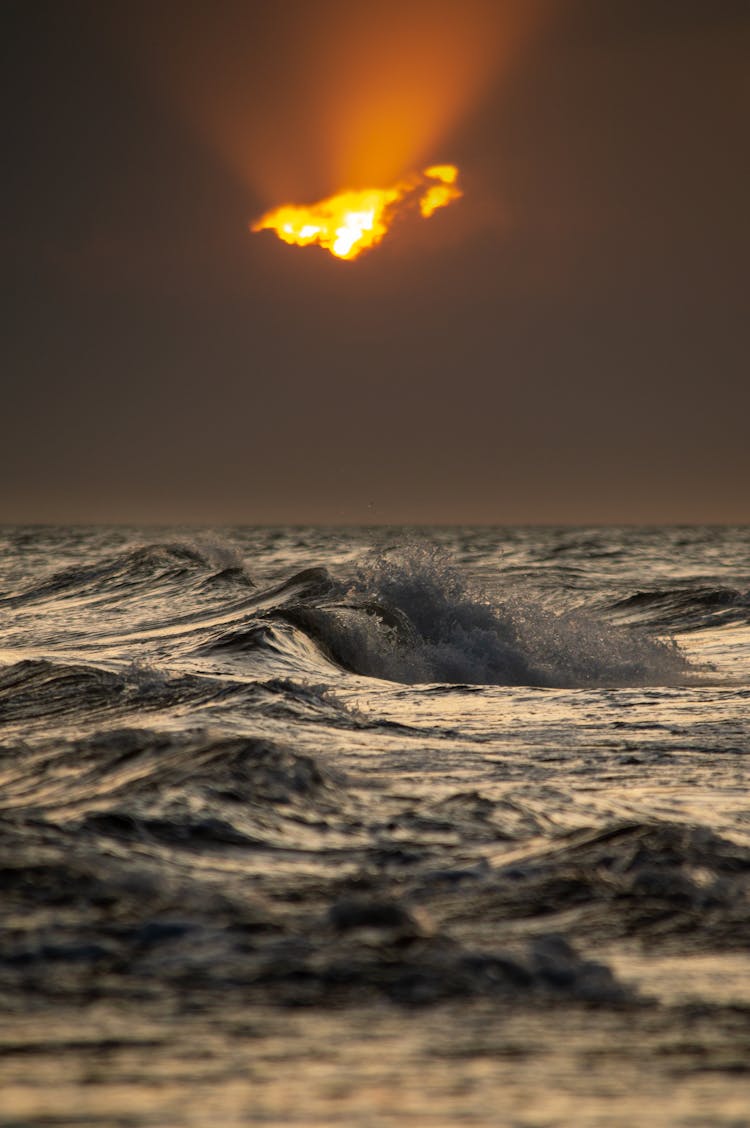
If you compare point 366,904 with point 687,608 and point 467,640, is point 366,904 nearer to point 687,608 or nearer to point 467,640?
point 467,640

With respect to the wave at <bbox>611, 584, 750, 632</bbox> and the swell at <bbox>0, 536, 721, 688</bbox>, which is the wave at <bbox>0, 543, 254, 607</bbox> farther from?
the wave at <bbox>611, 584, 750, 632</bbox>

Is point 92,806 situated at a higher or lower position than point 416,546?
lower

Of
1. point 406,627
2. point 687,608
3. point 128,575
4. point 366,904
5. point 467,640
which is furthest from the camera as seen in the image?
point 128,575

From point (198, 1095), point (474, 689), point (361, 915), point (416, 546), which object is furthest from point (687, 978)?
point (416, 546)

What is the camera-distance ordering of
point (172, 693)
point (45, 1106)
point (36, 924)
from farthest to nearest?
1. point (172, 693)
2. point (36, 924)
3. point (45, 1106)

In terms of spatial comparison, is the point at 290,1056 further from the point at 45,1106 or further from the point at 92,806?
the point at 92,806

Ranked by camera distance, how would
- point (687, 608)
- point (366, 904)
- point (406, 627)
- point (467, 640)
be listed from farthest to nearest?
point (687, 608), point (406, 627), point (467, 640), point (366, 904)

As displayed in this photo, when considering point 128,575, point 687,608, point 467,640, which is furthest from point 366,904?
point 128,575

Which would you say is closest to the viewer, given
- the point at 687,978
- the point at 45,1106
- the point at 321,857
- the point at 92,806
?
the point at 45,1106

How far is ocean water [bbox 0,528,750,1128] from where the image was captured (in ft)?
9.41

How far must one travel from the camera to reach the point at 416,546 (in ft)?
61.3

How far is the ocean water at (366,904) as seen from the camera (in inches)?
113

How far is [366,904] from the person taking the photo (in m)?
4.07

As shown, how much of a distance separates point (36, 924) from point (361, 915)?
1040mm
